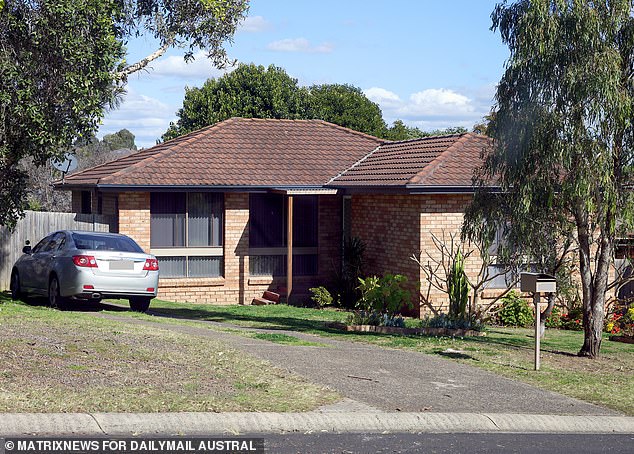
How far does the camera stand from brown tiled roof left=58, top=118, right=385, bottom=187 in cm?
2208

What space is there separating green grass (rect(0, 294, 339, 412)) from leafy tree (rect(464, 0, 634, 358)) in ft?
15.8

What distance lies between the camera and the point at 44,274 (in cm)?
→ 1719

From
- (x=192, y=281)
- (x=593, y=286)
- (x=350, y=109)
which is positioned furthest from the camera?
(x=350, y=109)

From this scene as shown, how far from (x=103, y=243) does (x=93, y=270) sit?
3.37 feet

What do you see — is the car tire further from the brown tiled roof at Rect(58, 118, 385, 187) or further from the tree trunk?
the tree trunk

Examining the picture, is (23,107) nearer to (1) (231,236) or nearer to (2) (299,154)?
(1) (231,236)

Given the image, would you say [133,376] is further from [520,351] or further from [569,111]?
[569,111]

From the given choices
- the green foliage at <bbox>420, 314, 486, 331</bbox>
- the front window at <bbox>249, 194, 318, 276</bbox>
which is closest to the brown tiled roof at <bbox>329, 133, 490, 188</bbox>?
the front window at <bbox>249, 194, 318, 276</bbox>

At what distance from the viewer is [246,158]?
24.1m

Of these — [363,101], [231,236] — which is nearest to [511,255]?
[231,236]

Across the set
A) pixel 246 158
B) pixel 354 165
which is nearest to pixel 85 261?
pixel 246 158

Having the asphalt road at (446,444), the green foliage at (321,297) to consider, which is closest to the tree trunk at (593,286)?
the asphalt road at (446,444)

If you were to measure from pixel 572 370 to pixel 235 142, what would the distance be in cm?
1480

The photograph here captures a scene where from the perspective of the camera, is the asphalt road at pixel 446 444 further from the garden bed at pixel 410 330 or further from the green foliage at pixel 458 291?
the green foliage at pixel 458 291
